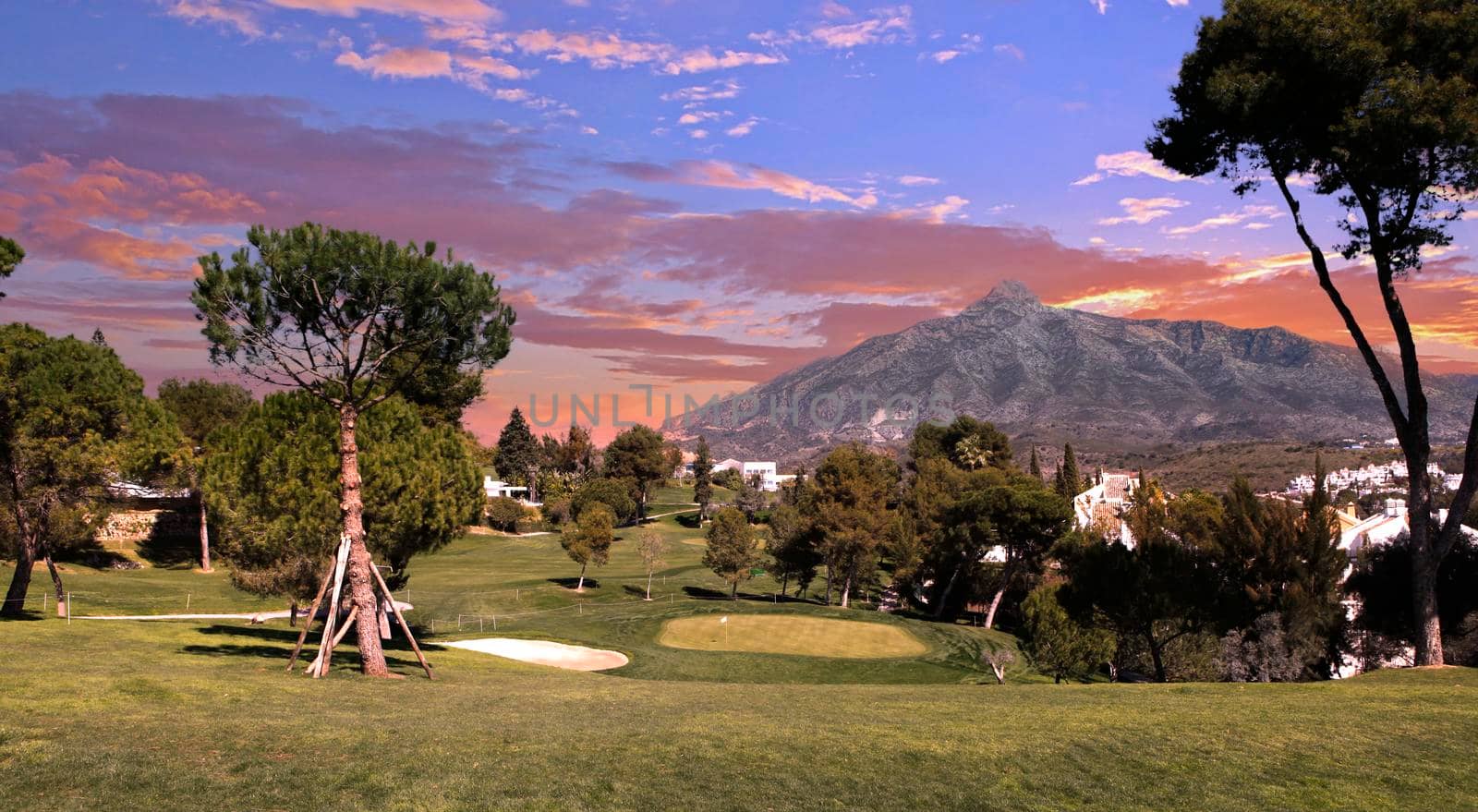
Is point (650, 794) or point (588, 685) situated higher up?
point (650, 794)

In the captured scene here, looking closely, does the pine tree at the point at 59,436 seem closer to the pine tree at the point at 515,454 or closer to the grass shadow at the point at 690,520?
the grass shadow at the point at 690,520

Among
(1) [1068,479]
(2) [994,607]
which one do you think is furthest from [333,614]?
(1) [1068,479]

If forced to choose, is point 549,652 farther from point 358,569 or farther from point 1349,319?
point 1349,319

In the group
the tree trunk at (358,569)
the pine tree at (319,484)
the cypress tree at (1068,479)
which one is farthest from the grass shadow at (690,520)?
the tree trunk at (358,569)

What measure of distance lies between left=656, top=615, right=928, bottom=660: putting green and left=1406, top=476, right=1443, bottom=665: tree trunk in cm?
2647

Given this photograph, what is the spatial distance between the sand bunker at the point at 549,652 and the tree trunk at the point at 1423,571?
30.5 metres

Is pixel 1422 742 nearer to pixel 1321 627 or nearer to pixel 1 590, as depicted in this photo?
pixel 1321 627

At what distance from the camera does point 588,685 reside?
25578 millimetres

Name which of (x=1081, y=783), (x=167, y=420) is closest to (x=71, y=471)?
(x=167, y=420)

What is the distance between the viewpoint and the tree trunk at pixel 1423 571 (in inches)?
979

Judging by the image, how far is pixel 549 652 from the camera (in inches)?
1772

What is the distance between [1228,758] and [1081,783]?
2.87m

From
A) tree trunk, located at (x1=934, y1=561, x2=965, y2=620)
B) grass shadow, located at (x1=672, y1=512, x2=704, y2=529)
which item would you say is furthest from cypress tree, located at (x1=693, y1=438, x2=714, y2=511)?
tree trunk, located at (x1=934, y1=561, x2=965, y2=620)

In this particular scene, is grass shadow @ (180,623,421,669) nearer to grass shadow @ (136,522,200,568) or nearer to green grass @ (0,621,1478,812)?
green grass @ (0,621,1478,812)
